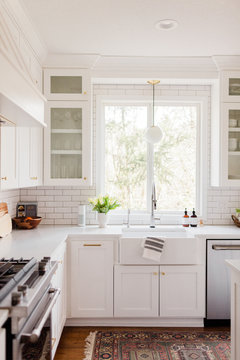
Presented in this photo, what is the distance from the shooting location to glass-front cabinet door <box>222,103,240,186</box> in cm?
335

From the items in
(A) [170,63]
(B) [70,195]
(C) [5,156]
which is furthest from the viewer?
(B) [70,195]

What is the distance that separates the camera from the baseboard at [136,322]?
121 inches

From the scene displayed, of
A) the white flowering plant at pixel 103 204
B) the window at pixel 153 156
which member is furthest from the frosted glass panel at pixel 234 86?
the white flowering plant at pixel 103 204

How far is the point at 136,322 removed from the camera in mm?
3090

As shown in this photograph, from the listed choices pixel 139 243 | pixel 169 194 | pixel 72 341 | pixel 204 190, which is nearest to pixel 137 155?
pixel 169 194

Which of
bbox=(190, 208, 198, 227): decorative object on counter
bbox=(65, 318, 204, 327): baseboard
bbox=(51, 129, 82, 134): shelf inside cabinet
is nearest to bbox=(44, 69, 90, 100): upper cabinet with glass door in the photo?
bbox=(51, 129, 82, 134): shelf inside cabinet

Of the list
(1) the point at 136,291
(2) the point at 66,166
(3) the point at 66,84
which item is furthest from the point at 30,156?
(1) the point at 136,291

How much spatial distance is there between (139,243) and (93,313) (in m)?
0.79

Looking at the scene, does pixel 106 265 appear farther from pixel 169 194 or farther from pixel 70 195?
pixel 169 194

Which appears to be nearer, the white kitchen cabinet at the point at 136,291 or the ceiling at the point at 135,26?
the ceiling at the point at 135,26

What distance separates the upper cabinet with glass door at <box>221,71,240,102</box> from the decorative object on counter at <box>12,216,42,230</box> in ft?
7.55

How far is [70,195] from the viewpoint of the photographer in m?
3.61

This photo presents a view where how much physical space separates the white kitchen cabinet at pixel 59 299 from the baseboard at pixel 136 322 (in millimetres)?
311

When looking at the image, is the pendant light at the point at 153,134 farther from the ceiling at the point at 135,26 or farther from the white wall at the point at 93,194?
the ceiling at the point at 135,26
